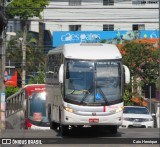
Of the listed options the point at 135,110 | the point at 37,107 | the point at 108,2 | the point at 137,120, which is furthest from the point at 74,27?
the point at 137,120

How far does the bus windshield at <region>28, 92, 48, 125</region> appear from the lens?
32969 mm

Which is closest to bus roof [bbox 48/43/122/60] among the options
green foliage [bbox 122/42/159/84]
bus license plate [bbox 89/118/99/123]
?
bus license plate [bbox 89/118/99/123]

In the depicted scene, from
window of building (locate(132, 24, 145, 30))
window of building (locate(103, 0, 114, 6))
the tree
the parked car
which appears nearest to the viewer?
the parked car

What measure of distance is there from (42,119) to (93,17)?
3689cm

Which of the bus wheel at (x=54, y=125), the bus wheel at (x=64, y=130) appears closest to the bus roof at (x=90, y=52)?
the bus wheel at (x=64, y=130)

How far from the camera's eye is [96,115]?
2105cm

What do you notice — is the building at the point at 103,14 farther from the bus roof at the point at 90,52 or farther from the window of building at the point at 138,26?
the bus roof at the point at 90,52

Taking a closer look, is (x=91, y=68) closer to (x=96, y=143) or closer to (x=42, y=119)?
(x=96, y=143)

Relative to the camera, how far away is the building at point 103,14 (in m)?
68.2

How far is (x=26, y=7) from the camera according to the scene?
60.1m

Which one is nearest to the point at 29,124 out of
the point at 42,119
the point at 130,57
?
the point at 42,119

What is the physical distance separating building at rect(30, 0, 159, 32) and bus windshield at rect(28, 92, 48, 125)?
114ft

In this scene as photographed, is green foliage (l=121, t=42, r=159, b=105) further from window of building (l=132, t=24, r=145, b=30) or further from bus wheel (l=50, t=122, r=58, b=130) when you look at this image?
window of building (l=132, t=24, r=145, b=30)

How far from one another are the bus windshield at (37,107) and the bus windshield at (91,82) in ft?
38.9
